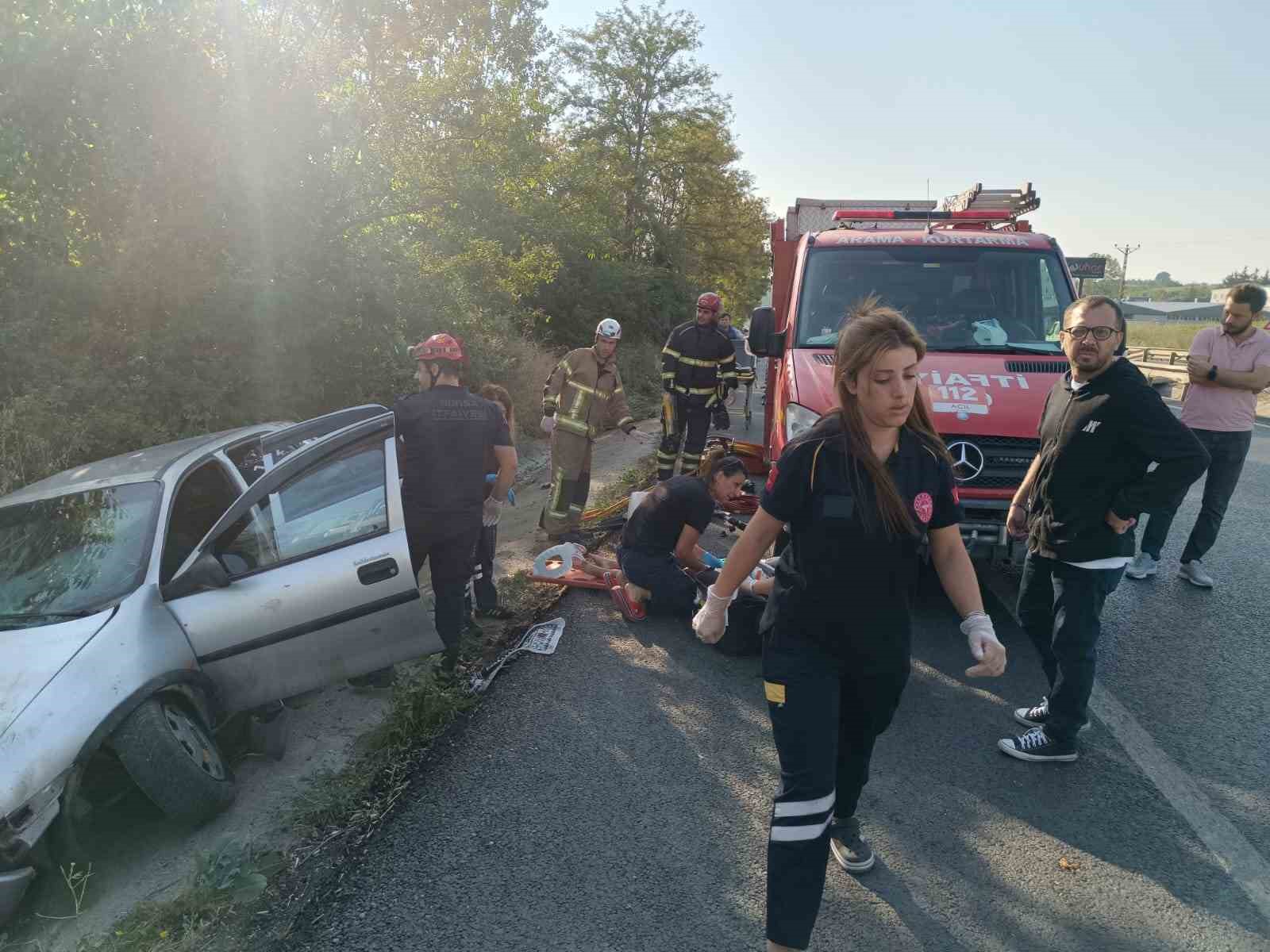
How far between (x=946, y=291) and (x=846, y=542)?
4.34 metres

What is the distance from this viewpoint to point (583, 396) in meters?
6.86

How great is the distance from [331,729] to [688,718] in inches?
68.8

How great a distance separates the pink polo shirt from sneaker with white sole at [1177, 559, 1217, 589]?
0.97 metres

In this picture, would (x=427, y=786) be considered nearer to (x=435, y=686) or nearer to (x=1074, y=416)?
(x=435, y=686)

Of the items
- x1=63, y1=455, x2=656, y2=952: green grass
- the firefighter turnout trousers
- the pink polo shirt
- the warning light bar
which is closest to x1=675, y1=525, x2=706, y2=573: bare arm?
x1=63, y1=455, x2=656, y2=952: green grass

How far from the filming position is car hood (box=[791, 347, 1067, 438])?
4.77 m

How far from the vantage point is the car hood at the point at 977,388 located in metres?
4.77

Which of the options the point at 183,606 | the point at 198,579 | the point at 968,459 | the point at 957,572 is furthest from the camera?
the point at 968,459

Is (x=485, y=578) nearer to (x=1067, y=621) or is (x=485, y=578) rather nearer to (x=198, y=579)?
(x=198, y=579)

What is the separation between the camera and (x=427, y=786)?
343 centimetres

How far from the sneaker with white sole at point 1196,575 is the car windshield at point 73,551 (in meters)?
6.37

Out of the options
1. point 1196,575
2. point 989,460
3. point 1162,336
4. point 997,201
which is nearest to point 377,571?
point 989,460

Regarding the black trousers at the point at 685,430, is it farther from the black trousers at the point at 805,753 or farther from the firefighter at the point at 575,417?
the black trousers at the point at 805,753

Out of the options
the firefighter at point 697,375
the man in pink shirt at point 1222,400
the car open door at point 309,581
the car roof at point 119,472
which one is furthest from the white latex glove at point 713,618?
the firefighter at point 697,375
